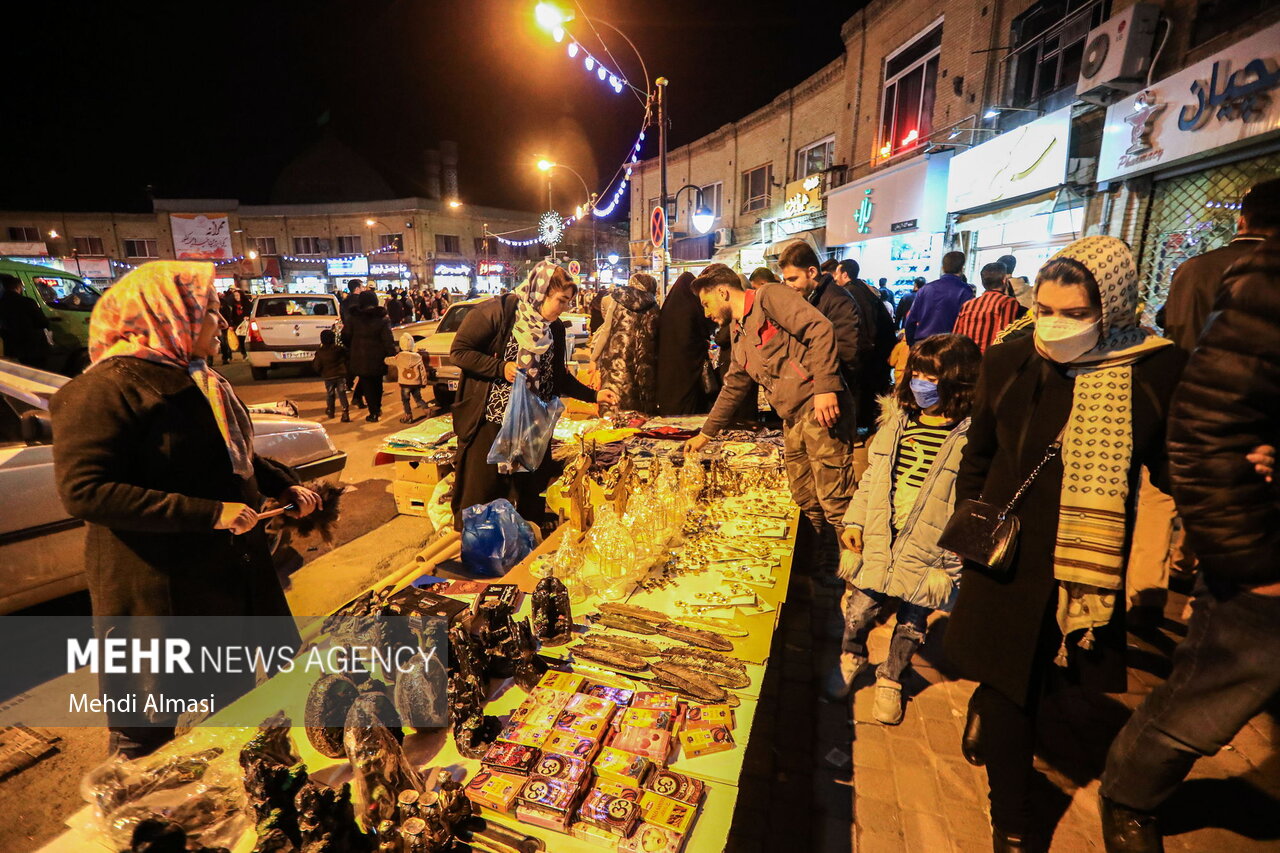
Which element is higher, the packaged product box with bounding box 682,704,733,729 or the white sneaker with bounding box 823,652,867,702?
the packaged product box with bounding box 682,704,733,729

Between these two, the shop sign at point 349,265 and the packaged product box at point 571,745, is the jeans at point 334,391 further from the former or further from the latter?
the shop sign at point 349,265

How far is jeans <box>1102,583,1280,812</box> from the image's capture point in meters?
1.62

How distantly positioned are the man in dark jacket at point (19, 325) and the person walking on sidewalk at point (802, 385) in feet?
34.5

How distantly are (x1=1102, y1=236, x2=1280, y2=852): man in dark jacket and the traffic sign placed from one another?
811 centimetres

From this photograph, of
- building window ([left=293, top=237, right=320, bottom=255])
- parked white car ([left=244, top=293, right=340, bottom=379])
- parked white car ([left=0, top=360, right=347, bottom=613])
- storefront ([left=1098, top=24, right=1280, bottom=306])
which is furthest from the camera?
building window ([left=293, top=237, right=320, bottom=255])

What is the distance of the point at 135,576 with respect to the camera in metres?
1.99

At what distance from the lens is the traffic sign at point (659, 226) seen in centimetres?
913

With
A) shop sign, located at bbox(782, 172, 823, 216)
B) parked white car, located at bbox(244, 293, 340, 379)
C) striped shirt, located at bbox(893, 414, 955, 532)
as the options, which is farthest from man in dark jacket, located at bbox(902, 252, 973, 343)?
parked white car, located at bbox(244, 293, 340, 379)

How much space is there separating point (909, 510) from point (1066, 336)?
4.18 ft

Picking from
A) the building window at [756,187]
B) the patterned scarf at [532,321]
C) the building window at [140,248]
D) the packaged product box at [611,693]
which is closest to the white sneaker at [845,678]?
the packaged product box at [611,693]

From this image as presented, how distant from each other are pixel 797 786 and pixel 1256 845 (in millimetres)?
1769

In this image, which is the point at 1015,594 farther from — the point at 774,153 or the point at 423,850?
the point at 774,153

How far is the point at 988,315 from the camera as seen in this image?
5.52 metres

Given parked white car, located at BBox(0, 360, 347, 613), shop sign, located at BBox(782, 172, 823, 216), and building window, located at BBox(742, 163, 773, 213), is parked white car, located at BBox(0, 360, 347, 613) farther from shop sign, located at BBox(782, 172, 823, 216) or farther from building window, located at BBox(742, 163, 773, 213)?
building window, located at BBox(742, 163, 773, 213)
